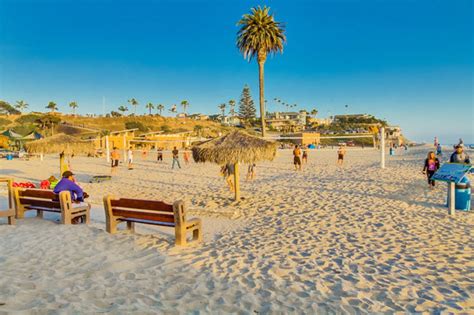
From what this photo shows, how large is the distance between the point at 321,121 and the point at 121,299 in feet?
487

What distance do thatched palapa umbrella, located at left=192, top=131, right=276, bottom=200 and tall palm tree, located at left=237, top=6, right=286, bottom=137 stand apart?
25.2 m

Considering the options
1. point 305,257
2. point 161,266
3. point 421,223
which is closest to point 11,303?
point 161,266

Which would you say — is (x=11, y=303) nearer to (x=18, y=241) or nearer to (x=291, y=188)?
(x=18, y=241)

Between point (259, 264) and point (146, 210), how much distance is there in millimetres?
2228

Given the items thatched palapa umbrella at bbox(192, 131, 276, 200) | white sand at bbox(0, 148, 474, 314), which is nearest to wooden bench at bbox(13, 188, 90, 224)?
white sand at bbox(0, 148, 474, 314)

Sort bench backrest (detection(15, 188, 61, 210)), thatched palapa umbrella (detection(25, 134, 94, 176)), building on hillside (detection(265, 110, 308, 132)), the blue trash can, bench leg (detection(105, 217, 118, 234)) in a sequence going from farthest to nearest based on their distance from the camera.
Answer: building on hillside (detection(265, 110, 308, 132)), thatched palapa umbrella (detection(25, 134, 94, 176)), the blue trash can, bench backrest (detection(15, 188, 61, 210)), bench leg (detection(105, 217, 118, 234))

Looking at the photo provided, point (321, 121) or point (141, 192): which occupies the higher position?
point (321, 121)

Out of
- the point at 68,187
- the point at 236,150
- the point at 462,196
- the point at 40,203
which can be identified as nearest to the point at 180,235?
the point at 68,187

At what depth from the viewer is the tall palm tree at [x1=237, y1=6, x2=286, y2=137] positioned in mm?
35188

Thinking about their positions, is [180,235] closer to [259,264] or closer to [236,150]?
[259,264]

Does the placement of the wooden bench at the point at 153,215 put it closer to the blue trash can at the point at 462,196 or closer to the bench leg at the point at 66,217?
the bench leg at the point at 66,217

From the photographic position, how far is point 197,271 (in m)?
4.54

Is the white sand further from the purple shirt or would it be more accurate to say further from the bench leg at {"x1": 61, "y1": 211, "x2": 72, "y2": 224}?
the purple shirt

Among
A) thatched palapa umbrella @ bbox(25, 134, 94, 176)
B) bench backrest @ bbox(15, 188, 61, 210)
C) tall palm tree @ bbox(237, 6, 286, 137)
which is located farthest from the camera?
tall palm tree @ bbox(237, 6, 286, 137)
